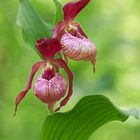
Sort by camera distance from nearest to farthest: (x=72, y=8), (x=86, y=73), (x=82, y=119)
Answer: (x=82, y=119) < (x=72, y=8) < (x=86, y=73)

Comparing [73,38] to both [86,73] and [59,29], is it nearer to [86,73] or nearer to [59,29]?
[59,29]

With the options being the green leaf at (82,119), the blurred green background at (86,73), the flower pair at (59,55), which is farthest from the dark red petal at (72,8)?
the blurred green background at (86,73)

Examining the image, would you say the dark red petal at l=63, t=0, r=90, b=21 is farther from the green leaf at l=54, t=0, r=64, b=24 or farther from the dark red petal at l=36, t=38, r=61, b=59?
the dark red petal at l=36, t=38, r=61, b=59

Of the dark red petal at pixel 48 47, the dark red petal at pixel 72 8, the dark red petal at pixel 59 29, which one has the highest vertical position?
the dark red petal at pixel 72 8

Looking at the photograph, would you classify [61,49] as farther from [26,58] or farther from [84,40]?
[26,58]

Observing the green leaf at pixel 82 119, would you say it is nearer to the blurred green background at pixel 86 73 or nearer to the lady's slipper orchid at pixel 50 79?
the lady's slipper orchid at pixel 50 79

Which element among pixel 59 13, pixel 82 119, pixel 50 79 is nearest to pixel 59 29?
pixel 59 13
